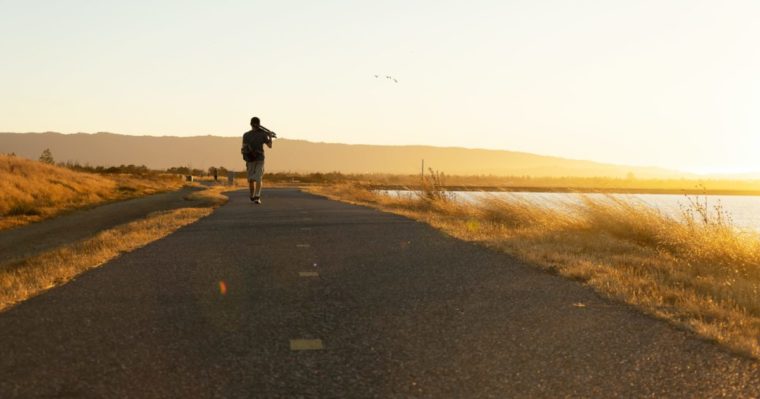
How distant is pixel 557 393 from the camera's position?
→ 155 inches

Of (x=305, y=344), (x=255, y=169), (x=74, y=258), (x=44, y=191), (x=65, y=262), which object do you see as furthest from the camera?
(x=44, y=191)

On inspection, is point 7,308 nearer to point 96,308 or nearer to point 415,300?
point 96,308

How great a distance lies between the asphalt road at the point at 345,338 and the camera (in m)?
4.05

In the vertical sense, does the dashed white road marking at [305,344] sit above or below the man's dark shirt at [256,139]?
below

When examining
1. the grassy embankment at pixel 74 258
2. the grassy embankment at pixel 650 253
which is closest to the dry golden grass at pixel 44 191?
the grassy embankment at pixel 74 258

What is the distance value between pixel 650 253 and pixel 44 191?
1197 inches

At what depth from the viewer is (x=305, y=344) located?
4973 mm

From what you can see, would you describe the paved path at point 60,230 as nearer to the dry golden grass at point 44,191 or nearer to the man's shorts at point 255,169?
the dry golden grass at point 44,191

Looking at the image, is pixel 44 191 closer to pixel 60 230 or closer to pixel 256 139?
pixel 60 230

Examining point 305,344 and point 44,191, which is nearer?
point 305,344

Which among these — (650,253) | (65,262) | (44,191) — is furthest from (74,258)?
(44,191)

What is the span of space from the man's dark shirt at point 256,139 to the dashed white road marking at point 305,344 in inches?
572

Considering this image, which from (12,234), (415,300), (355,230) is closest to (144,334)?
(415,300)

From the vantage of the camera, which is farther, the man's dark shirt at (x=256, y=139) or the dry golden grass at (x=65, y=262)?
the man's dark shirt at (x=256, y=139)
